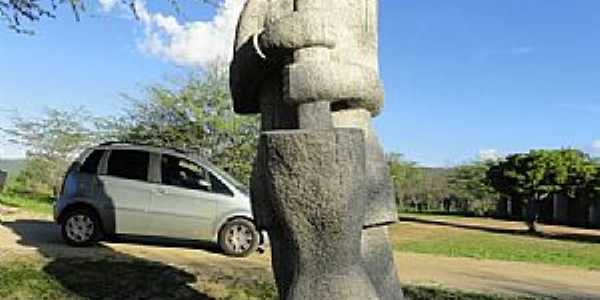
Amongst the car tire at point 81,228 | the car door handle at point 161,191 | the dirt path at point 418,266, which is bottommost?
the dirt path at point 418,266

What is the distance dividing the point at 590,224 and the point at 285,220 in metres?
36.6

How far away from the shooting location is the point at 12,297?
7191 mm

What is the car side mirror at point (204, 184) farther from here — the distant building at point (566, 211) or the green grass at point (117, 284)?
the distant building at point (566, 211)

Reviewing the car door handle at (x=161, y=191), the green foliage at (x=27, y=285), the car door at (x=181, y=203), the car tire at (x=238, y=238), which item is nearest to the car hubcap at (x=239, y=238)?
the car tire at (x=238, y=238)

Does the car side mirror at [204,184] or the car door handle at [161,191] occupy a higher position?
the car side mirror at [204,184]

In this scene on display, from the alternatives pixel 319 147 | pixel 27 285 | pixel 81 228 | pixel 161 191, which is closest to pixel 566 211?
pixel 161 191

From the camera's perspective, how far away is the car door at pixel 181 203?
1219 cm

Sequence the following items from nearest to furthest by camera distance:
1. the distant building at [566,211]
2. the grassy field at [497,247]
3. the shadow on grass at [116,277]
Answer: the shadow on grass at [116,277] → the grassy field at [497,247] → the distant building at [566,211]

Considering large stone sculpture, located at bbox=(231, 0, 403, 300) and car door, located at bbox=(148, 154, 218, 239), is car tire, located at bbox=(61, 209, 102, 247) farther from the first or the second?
large stone sculpture, located at bbox=(231, 0, 403, 300)

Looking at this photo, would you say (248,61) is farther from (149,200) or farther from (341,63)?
(149,200)

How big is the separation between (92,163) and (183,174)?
1.38 m

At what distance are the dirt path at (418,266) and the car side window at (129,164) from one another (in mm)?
1085

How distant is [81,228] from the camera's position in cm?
1200

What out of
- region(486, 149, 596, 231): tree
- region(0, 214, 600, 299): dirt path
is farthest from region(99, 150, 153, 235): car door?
region(486, 149, 596, 231): tree
